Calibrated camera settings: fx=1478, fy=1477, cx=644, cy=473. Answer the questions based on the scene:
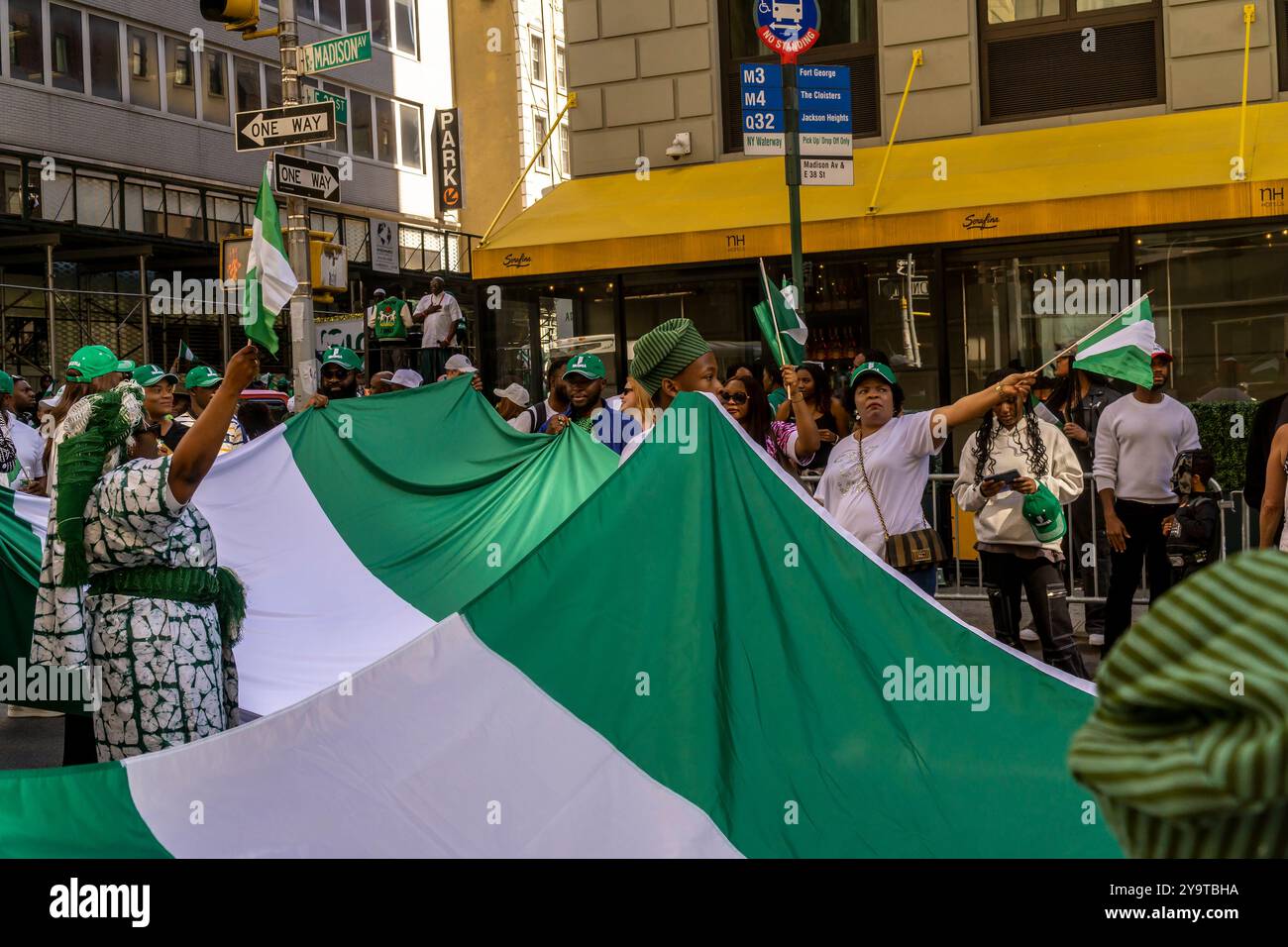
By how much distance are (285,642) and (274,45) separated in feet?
98.0

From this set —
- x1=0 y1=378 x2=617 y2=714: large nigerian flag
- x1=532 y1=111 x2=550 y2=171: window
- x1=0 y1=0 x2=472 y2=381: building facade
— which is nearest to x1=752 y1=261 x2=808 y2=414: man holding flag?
x1=0 y1=378 x2=617 y2=714: large nigerian flag

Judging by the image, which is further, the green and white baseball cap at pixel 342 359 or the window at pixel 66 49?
the window at pixel 66 49

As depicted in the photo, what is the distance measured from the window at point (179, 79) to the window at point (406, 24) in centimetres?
921

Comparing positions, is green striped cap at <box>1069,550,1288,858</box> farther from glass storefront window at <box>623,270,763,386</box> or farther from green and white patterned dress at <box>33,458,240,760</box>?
glass storefront window at <box>623,270,763,386</box>

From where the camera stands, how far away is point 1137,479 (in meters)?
9.36

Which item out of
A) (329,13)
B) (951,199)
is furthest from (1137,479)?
(329,13)

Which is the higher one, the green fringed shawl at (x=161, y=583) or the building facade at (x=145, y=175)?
the building facade at (x=145, y=175)

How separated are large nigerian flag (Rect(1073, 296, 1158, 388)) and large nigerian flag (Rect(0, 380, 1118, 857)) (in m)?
2.81

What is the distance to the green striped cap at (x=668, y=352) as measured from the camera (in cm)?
583

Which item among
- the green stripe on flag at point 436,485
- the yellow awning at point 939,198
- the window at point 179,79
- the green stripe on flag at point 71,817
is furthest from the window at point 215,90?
the green stripe on flag at point 71,817

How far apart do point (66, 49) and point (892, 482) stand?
91.5ft

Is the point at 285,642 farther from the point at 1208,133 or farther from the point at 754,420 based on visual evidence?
the point at 1208,133

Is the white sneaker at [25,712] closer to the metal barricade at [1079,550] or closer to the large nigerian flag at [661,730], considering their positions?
the large nigerian flag at [661,730]
